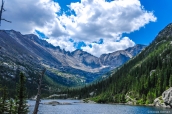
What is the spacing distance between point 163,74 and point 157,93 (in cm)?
2535

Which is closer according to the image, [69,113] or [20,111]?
[20,111]

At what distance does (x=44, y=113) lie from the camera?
316ft

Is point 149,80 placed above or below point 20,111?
above

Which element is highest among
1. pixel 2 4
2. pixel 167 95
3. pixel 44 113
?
pixel 2 4

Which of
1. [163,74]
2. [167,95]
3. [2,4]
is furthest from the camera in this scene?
[163,74]

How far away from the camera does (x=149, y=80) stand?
17512 cm

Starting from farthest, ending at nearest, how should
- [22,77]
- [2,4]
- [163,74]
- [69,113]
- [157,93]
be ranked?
[163,74]
[157,93]
[69,113]
[22,77]
[2,4]

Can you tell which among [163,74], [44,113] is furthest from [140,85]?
[44,113]

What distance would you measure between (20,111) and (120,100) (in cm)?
14169

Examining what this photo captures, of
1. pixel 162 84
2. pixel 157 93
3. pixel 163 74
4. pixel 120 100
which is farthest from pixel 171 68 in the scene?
pixel 120 100

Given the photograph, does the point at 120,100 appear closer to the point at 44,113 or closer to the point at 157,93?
the point at 157,93

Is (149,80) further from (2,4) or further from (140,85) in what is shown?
(2,4)

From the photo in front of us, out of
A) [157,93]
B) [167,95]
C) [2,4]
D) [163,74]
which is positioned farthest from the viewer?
[163,74]

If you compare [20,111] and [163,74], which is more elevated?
[163,74]
